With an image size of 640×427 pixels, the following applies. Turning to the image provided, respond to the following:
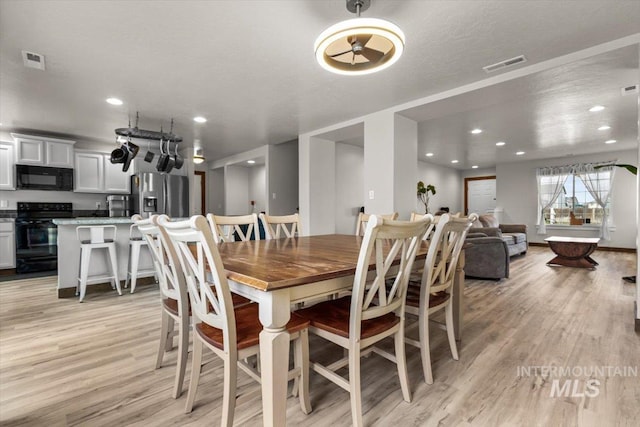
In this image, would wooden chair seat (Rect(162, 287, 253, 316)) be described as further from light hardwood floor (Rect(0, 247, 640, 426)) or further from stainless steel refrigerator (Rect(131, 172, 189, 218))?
stainless steel refrigerator (Rect(131, 172, 189, 218))

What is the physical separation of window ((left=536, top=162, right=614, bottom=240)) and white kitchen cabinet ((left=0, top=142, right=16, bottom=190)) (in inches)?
441

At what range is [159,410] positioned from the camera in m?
1.56

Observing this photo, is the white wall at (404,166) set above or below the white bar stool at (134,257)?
above

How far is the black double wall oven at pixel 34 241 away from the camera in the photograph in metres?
4.77

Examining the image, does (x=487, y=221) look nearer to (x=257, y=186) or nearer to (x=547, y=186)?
(x=547, y=186)

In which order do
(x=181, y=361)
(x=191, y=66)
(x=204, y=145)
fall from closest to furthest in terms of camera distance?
1. (x=181, y=361)
2. (x=191, y=66)
3. (x=204, y=145)

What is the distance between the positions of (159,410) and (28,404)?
714 mm

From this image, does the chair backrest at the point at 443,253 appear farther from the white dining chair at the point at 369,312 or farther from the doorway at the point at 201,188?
the doorway at the point at 201,188

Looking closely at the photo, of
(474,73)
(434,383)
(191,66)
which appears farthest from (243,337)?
(474,73)

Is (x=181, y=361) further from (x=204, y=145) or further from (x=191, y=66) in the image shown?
(x=204, y=145)

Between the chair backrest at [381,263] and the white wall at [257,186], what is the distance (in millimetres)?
7395

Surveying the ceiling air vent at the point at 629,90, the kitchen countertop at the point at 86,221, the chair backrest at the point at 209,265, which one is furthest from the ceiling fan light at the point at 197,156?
the ceiling air vent at the point at 629,90

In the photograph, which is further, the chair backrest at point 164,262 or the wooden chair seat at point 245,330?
the chair backrest at point 164,262

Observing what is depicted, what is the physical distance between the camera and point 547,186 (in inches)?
320
